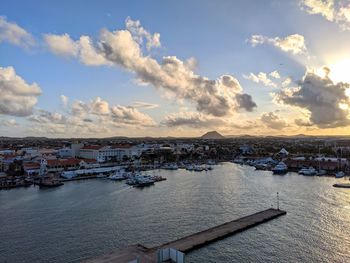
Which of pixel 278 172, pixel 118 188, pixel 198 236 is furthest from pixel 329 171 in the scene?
pixel 198 236

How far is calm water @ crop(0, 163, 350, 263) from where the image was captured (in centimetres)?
935

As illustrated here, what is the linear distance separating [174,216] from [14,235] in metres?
5.59

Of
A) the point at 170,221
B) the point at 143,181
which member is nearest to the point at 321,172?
the point at 143,181

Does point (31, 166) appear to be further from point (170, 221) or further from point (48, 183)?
point (170, 221)

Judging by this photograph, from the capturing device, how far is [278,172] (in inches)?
1087

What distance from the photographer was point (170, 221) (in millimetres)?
12234

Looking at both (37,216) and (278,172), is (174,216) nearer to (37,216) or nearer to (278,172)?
(37,216)

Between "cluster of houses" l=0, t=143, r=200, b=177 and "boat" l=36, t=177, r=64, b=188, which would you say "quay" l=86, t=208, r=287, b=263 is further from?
"cluster of houses" l=0, t=143, r=200, b=177

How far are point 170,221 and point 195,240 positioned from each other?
2.49 m

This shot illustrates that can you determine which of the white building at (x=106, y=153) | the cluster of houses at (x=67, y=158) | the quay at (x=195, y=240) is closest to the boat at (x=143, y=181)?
the cluster of houses at (x=67, y=158)

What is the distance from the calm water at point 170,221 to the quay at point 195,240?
0.24 metres

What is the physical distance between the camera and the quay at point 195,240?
8.42 meters

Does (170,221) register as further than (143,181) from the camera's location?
No

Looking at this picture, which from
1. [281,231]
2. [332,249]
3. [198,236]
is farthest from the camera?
[281,231]
